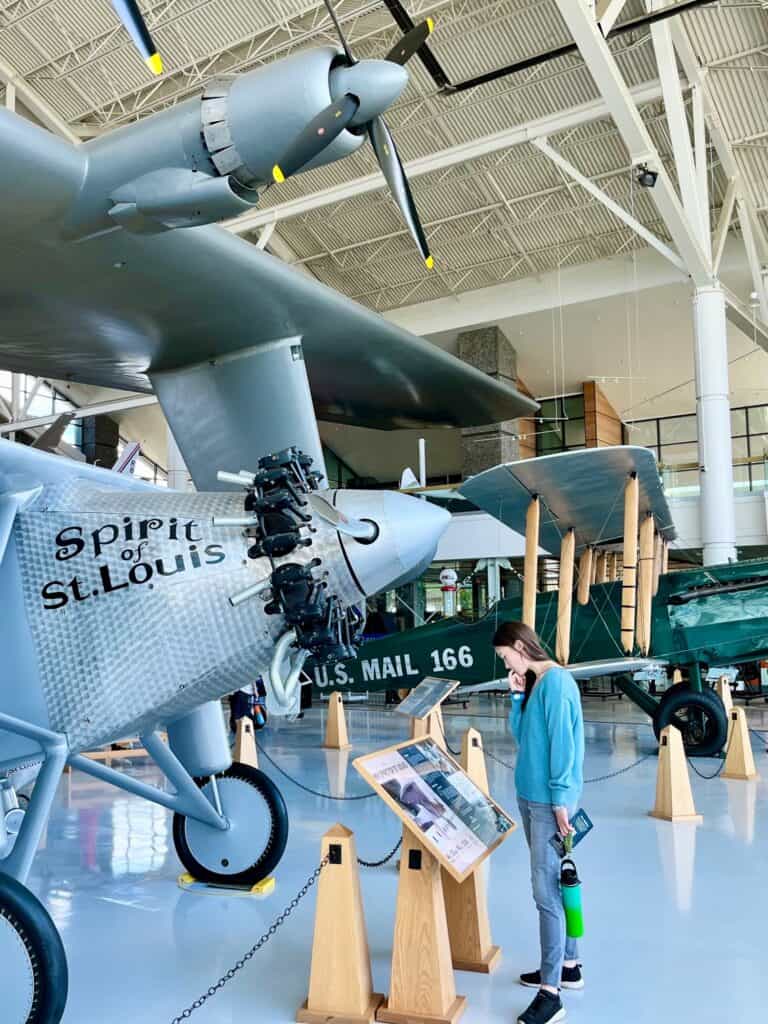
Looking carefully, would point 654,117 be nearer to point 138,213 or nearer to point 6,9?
point 6,9

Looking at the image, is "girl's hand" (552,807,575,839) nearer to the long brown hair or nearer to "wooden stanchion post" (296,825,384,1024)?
the long brown hair

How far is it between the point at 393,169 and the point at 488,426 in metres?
14.0

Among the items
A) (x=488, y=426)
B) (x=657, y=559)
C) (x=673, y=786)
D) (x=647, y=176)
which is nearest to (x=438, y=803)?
(x=673, y=786)

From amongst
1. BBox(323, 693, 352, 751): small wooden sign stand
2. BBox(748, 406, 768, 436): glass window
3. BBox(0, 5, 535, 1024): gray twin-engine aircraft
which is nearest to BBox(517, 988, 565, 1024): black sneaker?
BBox(0, 5, 535, 1024): gray twin-engine aircraft

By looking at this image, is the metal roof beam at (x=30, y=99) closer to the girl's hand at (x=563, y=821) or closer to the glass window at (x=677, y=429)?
the glass window at (x=677, y=429)

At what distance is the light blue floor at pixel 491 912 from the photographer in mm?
3305

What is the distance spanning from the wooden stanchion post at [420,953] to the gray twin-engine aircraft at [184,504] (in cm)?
81

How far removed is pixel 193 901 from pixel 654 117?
47.4ft

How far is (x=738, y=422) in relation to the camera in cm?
1839

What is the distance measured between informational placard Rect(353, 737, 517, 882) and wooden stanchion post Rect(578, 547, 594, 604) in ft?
20.1

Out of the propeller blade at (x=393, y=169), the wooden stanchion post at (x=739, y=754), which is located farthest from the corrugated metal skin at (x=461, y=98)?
the wooden stanchion post at (x=739, y=754)

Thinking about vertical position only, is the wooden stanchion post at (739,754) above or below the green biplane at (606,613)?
below

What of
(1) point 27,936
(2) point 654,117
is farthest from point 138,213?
(2) point 654,117

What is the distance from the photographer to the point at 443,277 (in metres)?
19.2
